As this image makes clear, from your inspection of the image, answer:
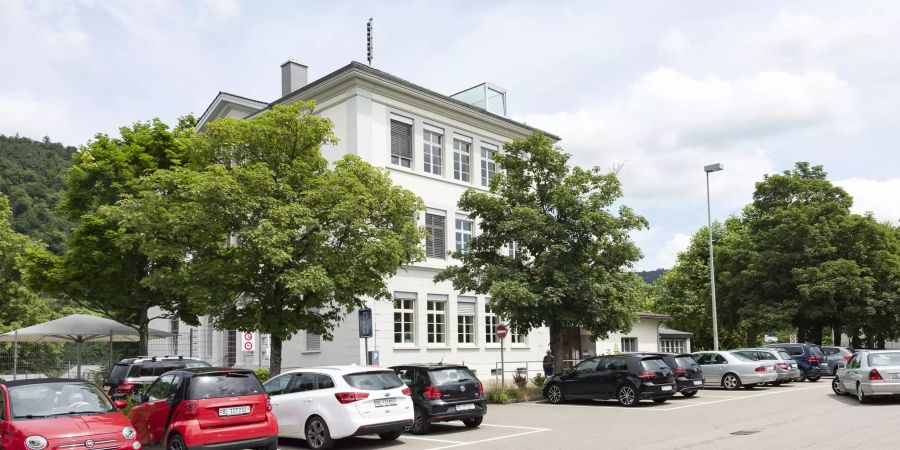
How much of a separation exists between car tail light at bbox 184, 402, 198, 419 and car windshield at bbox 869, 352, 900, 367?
16.3 meters

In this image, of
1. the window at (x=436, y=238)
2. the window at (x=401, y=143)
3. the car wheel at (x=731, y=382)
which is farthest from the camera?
the window at (x=436, y=238)

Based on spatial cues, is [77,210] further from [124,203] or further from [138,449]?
[138,449]

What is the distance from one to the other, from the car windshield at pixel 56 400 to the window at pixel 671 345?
136 feet

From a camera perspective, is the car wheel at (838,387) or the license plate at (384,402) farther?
the car wheel at (838,387)

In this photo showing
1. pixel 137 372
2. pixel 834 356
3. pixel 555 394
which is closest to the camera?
pixel 137 372

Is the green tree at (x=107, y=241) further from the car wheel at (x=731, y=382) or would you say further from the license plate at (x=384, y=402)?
the car wheel at (x=731, y=382)

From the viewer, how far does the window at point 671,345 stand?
49322 millimetres

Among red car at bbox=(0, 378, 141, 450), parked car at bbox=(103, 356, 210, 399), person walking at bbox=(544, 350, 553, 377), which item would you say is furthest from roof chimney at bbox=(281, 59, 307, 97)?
red car at bbox=(0, 378, 141, 450)

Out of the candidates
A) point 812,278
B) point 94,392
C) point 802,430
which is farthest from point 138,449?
point 812,278

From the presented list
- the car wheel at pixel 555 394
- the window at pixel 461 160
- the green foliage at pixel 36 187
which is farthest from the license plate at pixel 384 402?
the green foliage at pixel 36 187

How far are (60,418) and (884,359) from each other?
1849cm

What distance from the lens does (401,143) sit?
108 ft

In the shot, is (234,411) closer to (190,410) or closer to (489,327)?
(190,410)

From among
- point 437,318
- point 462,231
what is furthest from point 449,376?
point 462,231
